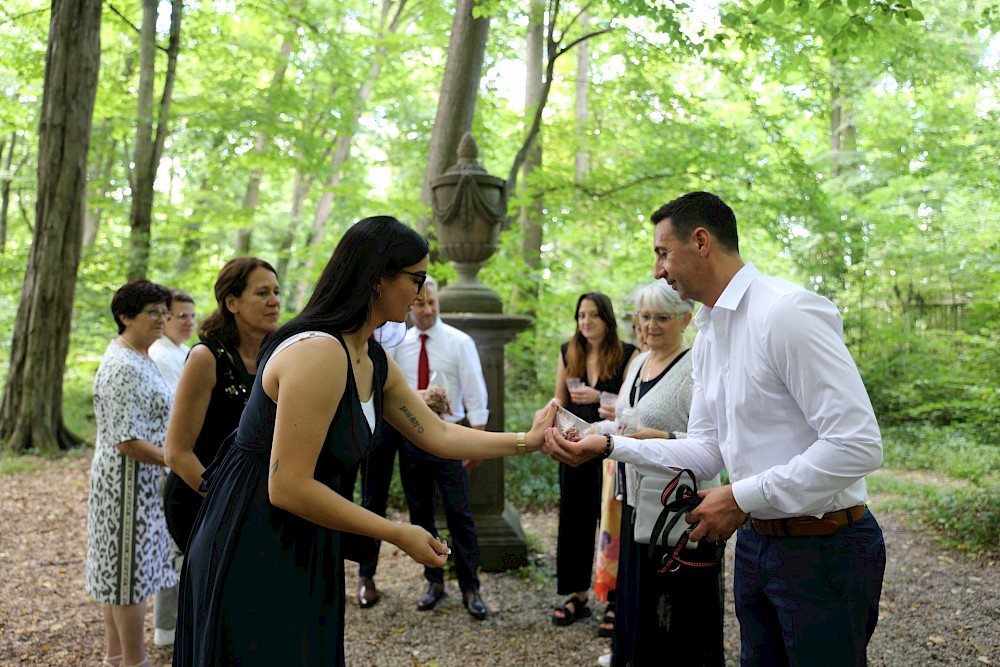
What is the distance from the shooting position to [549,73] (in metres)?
9.12

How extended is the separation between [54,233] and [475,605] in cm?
727

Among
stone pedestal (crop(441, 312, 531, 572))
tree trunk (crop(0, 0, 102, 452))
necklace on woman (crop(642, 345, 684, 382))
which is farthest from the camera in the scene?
tree trunk (crop(0, 0, 102, 452))

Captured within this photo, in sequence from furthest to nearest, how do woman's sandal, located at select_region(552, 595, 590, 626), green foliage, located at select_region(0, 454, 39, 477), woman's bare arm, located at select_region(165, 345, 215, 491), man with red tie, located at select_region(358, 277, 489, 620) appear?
green foliage, located at select_region(0, 454, 39, 477) < man with red tie, located at select_region(358, 277, 489, 620) < woman's sandal, located at select_region(552, 595, 590, 626) < woman's bare arm, located at select_region(165, 345, 215, 491)

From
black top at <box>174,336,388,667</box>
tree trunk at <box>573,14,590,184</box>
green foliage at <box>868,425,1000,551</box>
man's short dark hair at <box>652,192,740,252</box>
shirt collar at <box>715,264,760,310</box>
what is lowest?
green foliage at <box>868,425,1000,551</box>

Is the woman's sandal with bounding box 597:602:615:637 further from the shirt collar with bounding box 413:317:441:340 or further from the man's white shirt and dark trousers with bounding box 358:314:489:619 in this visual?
the shirt collar with bounding box 413:317:441:340

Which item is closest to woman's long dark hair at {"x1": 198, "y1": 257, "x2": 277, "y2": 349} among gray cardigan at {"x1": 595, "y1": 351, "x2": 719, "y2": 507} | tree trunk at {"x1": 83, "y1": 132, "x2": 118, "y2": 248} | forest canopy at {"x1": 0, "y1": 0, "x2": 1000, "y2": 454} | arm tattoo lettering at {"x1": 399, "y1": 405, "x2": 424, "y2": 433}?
arm tattoo lettering at {"x1": 399, "y1": 405, "x2": 424, "y2": 433}

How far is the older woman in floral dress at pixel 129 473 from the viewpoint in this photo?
3.52 m

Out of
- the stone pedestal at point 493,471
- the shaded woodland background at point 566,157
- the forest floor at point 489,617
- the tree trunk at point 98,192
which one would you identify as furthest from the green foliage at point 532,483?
the tree trunk at point 98,192

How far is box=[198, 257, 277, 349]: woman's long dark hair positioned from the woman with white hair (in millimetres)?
1750

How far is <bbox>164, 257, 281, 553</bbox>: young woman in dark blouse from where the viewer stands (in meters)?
2.96

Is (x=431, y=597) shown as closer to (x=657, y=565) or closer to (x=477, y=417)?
(x=477, y=417)

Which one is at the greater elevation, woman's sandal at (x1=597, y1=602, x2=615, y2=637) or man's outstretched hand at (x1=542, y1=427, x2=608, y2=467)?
man's outstretched hand at (x1=542, y1=427, x2=608, y2=467)

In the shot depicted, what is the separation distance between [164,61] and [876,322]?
14169mm

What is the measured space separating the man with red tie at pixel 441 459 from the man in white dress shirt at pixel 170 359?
4.02 ft
